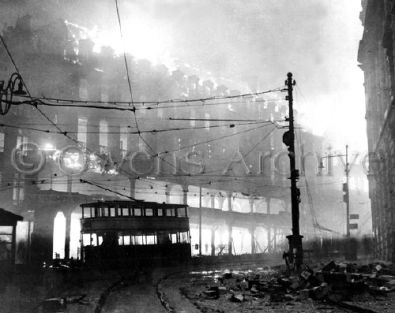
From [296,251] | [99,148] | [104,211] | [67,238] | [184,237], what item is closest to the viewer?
[296,251]

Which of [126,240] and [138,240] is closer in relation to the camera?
[126,240]

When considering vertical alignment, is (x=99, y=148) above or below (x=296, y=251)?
above

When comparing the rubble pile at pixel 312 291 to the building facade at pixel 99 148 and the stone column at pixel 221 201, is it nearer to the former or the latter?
the building facade at pixel 99 148

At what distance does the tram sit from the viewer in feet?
77.6

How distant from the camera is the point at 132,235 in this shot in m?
24.5

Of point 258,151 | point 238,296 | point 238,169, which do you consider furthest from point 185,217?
point 258,151

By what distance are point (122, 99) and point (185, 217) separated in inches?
897

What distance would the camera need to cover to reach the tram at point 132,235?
23.6 m

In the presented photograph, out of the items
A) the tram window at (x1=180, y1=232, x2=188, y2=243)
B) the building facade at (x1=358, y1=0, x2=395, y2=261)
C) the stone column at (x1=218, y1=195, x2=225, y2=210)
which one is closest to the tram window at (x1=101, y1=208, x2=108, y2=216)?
the tram window at (x1=180, y1=232, x2=188, y2=243)

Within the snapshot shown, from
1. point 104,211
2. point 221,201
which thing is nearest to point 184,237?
point 104,211

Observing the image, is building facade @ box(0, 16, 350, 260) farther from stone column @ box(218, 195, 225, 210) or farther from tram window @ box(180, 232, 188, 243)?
tram window @ box(180, 232, 188, 243)

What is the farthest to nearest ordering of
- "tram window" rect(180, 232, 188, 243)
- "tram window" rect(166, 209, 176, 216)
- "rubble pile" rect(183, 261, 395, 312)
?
1. "tram window" rect(166, 209, 176, 216)
2. "tram window" rect(180, 232, 188, 243)
3. "rubble pile" rect(183, 261, 395, 312)

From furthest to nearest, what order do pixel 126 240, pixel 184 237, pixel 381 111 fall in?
1. pixel 184 237
2. pixel 381 111
3. pixel 126 240

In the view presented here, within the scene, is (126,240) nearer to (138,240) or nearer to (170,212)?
(138,240)
